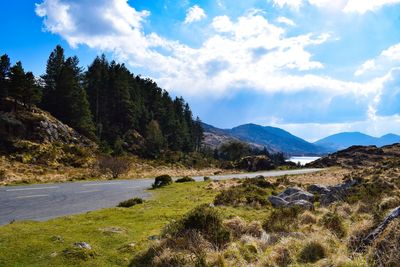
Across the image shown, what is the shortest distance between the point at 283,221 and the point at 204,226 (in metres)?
3.42

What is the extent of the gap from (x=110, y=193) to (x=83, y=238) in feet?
53.2

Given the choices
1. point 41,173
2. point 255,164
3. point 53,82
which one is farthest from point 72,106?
point 255,164

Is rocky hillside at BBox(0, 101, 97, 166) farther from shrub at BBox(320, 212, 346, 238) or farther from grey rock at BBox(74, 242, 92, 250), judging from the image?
shrub at BBox(320, 212, 346, 238)

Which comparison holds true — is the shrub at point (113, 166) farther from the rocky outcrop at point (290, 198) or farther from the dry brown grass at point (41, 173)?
the rocky outcrop at point (290, 198)

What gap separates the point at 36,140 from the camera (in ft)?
178

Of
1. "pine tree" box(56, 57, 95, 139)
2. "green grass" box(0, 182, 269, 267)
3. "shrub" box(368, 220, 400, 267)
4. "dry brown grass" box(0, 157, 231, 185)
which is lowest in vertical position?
"green grass" box(0, 182, 269, 267)

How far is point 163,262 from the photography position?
351 inches

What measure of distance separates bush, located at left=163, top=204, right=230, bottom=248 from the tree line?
185 feet

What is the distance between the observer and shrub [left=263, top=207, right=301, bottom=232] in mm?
12297

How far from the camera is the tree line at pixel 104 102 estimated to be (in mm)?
63781

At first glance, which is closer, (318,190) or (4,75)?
(318,190)

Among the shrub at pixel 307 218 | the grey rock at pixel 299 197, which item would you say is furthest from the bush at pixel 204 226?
the grey rock at pixel 299 197

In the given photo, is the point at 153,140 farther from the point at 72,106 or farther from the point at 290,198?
the point at 290,198

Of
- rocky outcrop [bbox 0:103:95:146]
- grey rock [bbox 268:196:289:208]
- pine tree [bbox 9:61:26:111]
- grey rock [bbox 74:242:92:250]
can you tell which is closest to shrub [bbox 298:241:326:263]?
grey rock [bbox 74:242:92:250]
